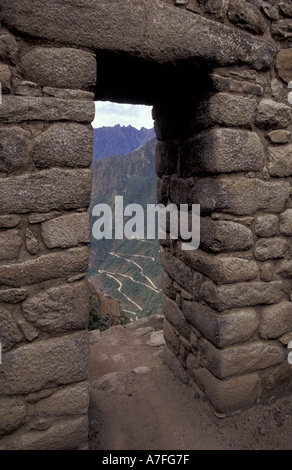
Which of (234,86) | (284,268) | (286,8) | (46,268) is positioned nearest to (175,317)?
(284,268)

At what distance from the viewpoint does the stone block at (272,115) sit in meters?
1.80

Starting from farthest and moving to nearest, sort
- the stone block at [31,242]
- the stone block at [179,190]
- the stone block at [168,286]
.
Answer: the stone block at [168,286] < the stone block at [179,190] < the stone block at [31,242]

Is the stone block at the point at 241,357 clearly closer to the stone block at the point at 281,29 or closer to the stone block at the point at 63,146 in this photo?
the stone block at the point at 63,146

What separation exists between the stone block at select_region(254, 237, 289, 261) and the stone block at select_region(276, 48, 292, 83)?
1.02 m

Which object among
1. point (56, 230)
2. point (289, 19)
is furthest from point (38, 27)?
point (289, 19)

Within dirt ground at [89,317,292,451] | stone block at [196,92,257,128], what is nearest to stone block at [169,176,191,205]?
stone block at [196,92,257,128]

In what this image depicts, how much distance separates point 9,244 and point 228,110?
1.40m

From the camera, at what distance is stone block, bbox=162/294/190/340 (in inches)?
90.3

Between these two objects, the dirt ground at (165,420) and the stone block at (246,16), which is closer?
the stone block at (246,16)

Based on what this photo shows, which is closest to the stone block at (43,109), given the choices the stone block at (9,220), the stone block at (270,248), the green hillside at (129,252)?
the stone block at (9,220)

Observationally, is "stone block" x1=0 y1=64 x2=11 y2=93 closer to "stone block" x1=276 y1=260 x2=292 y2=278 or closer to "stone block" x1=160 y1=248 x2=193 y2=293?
"stone block" x1=160 y1=248 x2=193 y2=293

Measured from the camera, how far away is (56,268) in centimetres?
140

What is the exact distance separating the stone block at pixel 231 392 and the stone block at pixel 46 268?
1193 mm

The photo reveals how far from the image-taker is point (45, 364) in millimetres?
1429
